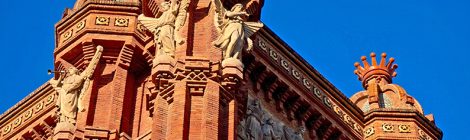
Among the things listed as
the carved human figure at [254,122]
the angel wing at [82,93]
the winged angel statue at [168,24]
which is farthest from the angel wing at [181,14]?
the carved human figure at [254,122]

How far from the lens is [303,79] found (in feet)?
99.8

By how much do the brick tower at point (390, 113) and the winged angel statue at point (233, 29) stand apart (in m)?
7.26

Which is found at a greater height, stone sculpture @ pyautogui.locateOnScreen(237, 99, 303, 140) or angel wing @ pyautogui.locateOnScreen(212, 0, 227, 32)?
angel wing @ pyautogui.locateOnScreen(212, 0, 227, 32)

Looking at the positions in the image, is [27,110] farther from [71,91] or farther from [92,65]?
[71,91]

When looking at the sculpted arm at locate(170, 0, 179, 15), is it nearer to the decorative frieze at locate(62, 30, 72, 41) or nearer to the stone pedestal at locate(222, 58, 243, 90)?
the stone pedestal at locate(222, 58, 243, 90)

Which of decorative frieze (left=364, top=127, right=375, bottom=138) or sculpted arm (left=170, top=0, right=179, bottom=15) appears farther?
decorative frieze (left=364, top=127, right=375, bottom=138)

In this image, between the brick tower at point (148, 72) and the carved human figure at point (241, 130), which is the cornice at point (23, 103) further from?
the carved human figure at point (241, 130)

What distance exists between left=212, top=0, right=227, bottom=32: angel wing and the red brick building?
0.9 inches

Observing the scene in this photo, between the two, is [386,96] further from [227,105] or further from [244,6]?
[227,105]

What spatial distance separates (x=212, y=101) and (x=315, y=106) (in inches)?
293

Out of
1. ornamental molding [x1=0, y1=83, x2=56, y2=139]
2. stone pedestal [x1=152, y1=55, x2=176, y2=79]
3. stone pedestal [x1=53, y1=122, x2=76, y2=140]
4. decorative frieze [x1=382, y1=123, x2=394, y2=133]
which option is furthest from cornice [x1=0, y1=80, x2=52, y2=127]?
decorative frieze [x1=382, y1=123, x2=394, y2=133]

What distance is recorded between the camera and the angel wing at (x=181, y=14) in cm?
2497

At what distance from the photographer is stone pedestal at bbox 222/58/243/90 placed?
23578 millimetres

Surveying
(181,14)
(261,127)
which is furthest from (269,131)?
(181,14)
